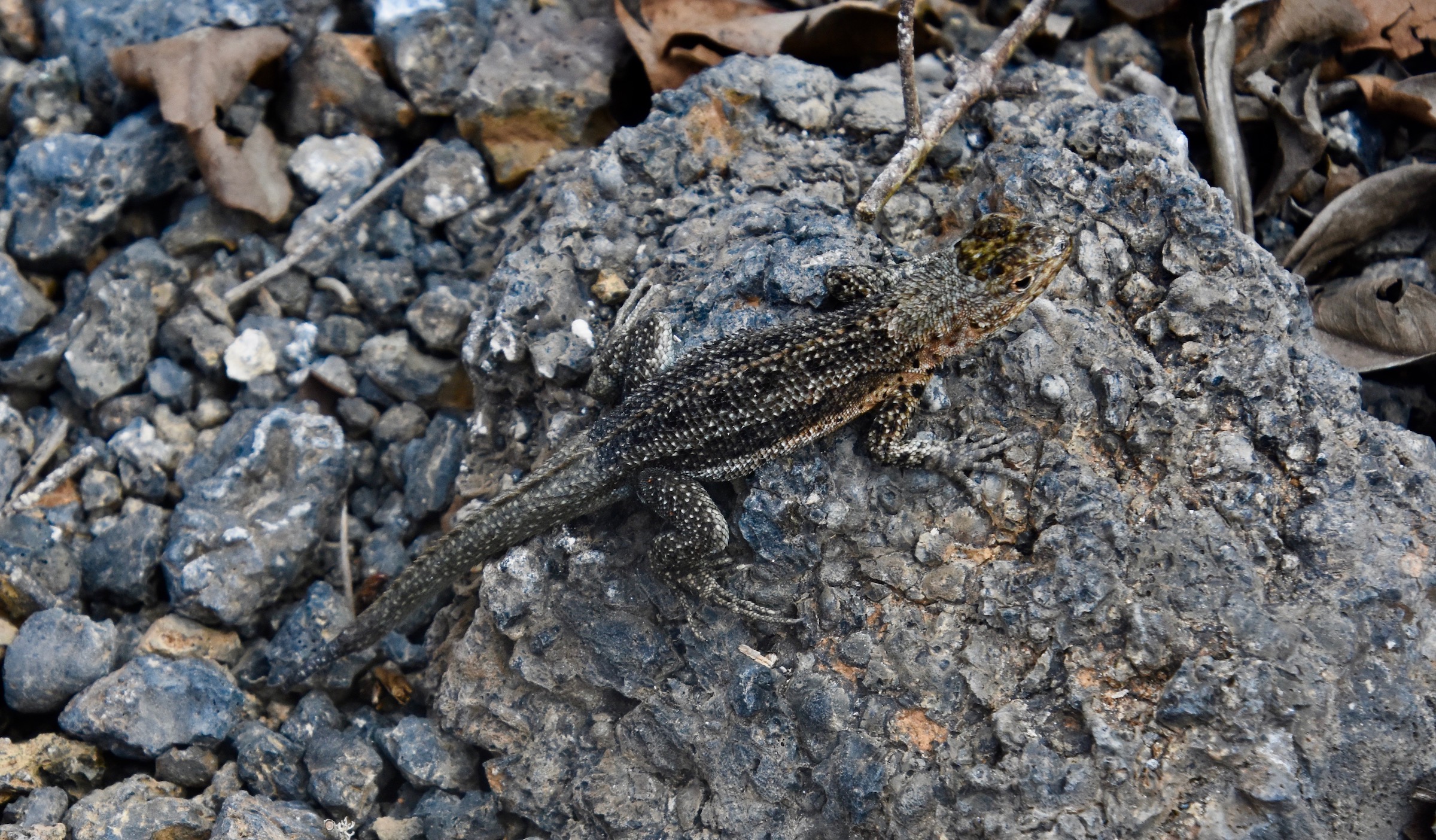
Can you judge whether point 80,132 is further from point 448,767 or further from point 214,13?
point 448,767

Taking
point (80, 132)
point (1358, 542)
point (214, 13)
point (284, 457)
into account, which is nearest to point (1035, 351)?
point (1358, 542)

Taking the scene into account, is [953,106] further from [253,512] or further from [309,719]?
[309,719]

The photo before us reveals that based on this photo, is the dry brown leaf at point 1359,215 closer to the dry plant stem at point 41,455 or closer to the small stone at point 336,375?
the small stone at point 336,375

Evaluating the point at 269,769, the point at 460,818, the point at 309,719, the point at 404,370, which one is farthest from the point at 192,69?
the point at 460,818

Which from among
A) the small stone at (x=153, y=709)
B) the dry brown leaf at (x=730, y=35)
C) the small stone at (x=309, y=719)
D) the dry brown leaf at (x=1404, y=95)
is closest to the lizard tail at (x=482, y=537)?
the small stone at (x=309, y=719)

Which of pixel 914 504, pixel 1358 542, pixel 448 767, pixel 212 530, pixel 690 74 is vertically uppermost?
pixel 690 74

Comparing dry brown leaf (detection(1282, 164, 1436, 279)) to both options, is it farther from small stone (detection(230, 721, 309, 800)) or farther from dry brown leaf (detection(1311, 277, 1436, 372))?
small stone (detection(230, 721, 309, 800))
